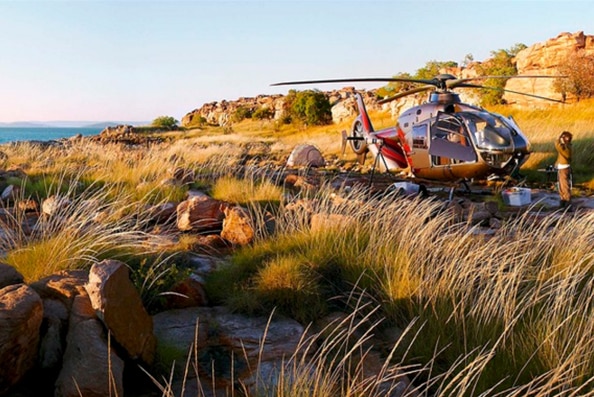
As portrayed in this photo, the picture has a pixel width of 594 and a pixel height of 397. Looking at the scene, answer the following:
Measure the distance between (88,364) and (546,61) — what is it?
138ft

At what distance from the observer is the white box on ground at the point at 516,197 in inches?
356

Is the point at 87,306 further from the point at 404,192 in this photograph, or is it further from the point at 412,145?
the point at 412,145

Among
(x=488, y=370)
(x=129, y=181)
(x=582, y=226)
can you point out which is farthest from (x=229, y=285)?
(x=129, y=181)

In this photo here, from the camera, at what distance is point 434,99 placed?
9.99m

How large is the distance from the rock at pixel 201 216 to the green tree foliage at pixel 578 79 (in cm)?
3106

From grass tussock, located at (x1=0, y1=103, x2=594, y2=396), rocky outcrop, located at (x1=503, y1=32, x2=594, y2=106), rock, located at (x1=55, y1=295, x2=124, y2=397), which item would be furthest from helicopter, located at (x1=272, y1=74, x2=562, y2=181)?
rocky outcrop, located at (x1=503, y1=32, x2=594, y2=106)

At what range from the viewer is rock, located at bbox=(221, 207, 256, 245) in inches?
221

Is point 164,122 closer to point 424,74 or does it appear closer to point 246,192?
point 424,74

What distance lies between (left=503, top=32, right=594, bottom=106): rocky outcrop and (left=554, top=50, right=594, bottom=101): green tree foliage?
1213 mm

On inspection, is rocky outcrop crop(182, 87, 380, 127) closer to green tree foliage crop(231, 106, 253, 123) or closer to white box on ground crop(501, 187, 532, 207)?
green tree foliage crop(231, 106, 253, 123)

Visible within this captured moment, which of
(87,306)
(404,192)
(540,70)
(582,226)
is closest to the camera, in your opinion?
(87,306)

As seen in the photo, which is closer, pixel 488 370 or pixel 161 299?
pixel 488 370

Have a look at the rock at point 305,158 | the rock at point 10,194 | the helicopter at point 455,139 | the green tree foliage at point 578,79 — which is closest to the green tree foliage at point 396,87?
the green tree foliage at point 578,79

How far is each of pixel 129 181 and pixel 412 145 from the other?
5.99 m
